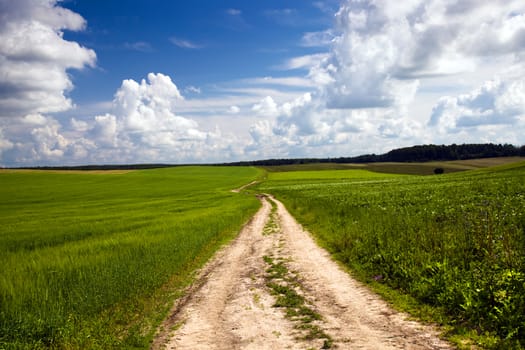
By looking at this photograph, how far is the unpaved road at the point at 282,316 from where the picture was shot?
21.3 feet

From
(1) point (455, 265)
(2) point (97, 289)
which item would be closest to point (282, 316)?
(1) point (455, 265)

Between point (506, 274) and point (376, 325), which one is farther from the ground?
point (506, 274)

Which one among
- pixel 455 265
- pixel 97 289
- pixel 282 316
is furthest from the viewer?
pixel 97 289

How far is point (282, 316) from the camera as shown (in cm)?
789

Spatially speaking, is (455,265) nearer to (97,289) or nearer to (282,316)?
(282,316)

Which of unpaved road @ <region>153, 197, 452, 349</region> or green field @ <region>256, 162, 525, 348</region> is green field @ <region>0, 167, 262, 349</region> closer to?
unpaved road @ <region>153, 197, 452, 349</region>

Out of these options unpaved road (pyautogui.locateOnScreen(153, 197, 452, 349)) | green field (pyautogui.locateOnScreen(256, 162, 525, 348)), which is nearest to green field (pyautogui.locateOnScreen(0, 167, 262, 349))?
unpaved road (pyautogui.locateOnScreen(153, 197, 452, 349))

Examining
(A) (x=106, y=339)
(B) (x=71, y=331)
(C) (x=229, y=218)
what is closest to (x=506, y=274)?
(A) (x=106, y=339)

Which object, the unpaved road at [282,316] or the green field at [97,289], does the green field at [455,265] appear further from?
the green field at [97,289]

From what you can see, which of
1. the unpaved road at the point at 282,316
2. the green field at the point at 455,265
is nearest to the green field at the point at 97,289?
the unpaved road at the point at 282,316

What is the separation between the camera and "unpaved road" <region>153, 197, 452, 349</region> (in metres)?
6.50

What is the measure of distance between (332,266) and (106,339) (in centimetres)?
765

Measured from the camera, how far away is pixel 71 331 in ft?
24.4

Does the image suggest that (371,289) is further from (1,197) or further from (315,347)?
(1,197)
